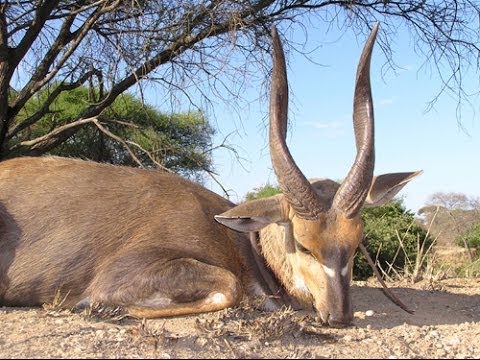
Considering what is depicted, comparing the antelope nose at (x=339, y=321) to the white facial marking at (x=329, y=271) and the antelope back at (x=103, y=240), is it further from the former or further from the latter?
the antelope back at (x=103, y=240)

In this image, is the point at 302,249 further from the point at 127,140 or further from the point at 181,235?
the point at 127,140

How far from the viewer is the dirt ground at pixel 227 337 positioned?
4.17 metres

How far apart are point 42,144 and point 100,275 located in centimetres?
514

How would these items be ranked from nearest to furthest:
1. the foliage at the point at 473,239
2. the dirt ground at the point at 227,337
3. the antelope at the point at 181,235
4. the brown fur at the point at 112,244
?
1. the dirt ground at the point at 227,337
2. the antelope at the point at 181,235
3. the brown fur at the point at 112,244
4. the foliage at the point at 473,239

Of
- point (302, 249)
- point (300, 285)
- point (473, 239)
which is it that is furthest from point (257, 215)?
point (473, 239)

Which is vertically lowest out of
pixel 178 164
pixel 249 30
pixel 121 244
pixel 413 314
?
pixel 413 314

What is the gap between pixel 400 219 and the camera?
1412 cm

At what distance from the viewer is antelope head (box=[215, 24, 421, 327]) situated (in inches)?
210

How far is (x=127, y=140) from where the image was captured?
1120 cm

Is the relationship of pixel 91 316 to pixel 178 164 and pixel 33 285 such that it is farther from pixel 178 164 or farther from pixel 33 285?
pixel 178 164

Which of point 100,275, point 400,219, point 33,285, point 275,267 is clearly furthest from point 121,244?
point 400,219

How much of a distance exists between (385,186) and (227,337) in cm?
239

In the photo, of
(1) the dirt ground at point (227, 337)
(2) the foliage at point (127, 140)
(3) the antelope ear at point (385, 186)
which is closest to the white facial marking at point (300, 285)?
(1) the dirt ground at point (227, 337)

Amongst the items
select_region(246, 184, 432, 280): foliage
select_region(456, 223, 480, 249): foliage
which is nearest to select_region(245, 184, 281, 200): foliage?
select_region(246, 184, 432, 280): foliage
